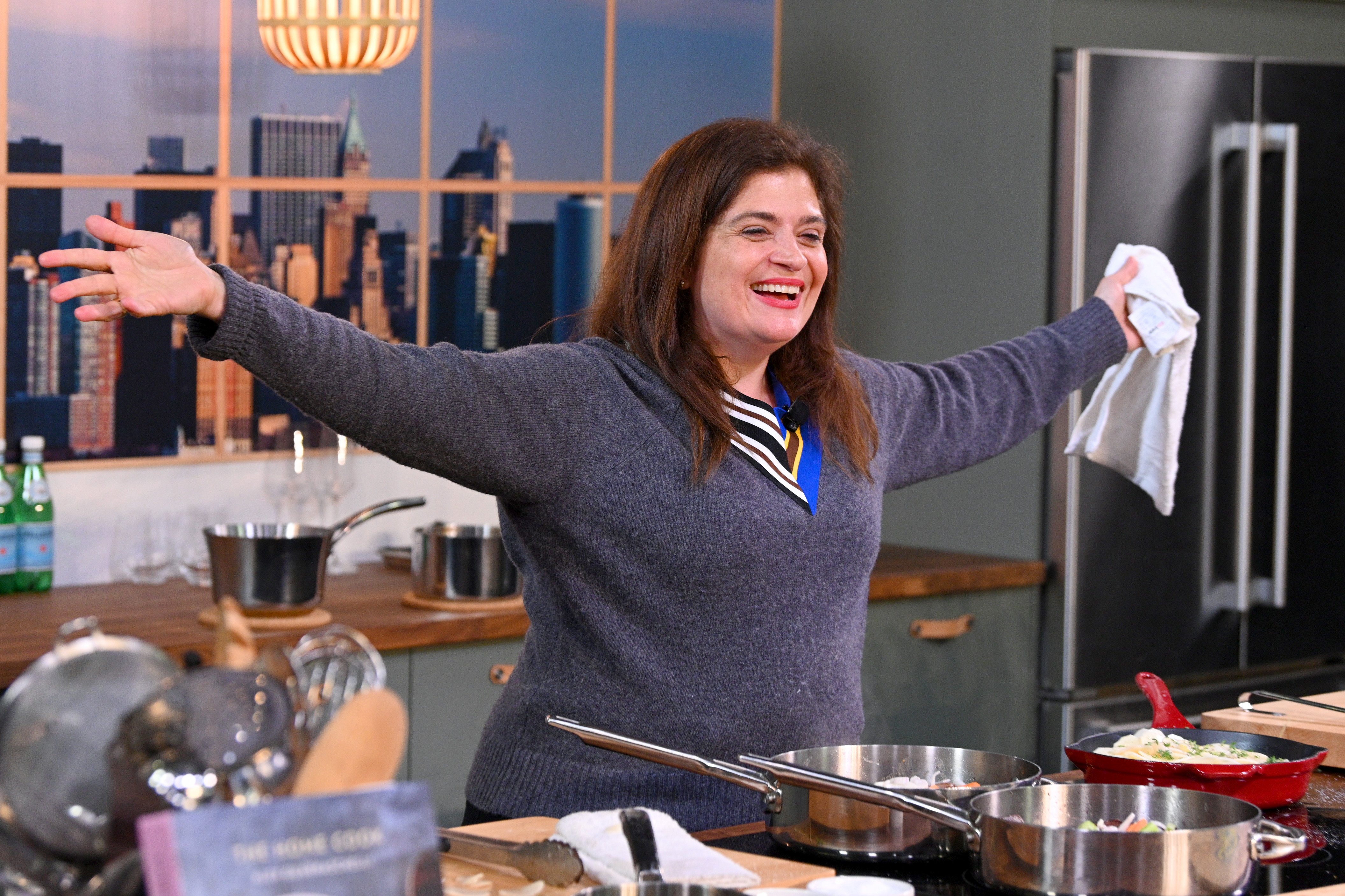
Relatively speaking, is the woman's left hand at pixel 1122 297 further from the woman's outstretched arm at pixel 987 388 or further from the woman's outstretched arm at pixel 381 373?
the woman's outstretched arm at pixel 381 373

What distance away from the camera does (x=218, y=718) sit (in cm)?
80

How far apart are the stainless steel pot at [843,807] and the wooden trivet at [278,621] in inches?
46.4

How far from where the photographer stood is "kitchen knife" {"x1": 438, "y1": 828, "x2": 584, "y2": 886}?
1215mm

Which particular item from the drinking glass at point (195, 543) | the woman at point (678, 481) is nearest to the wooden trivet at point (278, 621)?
the drinking glass at point (195, 543)

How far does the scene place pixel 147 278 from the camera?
1403 mm

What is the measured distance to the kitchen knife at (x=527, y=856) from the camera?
1.21 metres

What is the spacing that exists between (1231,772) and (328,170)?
2.16 meters

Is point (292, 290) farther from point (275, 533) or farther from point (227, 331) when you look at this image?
point (227, 331)

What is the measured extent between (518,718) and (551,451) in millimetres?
324

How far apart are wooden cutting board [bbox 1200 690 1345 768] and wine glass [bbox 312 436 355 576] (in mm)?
1727

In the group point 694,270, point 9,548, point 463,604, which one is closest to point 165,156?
point 9,548

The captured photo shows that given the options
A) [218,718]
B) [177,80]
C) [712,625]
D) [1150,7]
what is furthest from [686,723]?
[1150,7]

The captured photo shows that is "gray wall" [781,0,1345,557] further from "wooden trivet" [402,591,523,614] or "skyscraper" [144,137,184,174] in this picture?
"skyscraper" [144,137,184,174]

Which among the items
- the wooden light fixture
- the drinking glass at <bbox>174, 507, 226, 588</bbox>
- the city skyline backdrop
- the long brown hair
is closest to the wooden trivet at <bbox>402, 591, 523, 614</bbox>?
the drinking glass at <bbox>174, 507, 226, 588</bbox>
